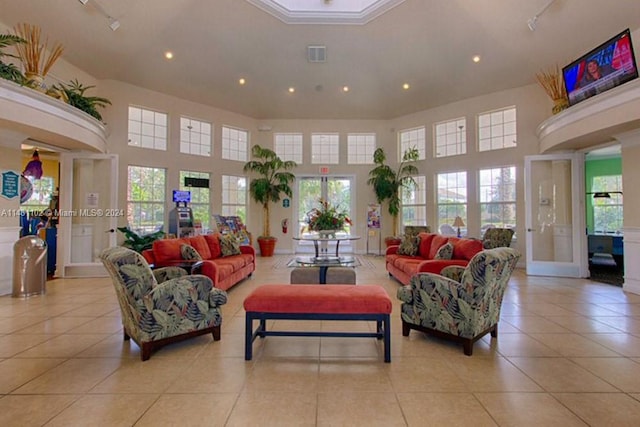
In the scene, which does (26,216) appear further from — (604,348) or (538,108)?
(538,108)

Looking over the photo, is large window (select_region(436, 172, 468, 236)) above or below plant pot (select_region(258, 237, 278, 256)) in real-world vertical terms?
above

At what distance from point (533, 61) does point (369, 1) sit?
345 centimetres

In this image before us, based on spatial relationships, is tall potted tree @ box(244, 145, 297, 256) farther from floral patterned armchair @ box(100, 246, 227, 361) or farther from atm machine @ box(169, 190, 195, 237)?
floral patterned armchair @ box(100, 246, 227, 361)

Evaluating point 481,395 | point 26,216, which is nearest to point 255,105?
point 26,216

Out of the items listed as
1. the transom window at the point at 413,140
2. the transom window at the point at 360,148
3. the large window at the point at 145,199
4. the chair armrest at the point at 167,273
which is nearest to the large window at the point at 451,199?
the transom window at the point at 413,140

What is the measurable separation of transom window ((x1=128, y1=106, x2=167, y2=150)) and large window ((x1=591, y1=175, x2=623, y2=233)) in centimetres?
1259

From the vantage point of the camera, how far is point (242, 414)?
5.99 ft

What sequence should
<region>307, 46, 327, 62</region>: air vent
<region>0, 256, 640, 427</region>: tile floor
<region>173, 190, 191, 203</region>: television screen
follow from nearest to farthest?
<region>0, 256, 640, 427</region>: tile floor < <region>307, 46, 327, 62</region>: air vent < <region>173, 190, 191, 203</region>: television screen

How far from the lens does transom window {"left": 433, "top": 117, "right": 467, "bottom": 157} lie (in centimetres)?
783

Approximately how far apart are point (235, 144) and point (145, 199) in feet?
9.43

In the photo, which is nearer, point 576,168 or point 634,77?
point 634,77

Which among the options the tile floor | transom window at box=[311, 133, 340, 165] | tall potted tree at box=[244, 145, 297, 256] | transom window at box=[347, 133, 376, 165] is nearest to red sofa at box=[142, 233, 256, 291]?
the tile floor

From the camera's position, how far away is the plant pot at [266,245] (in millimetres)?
8577

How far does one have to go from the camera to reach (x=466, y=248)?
4305mm
